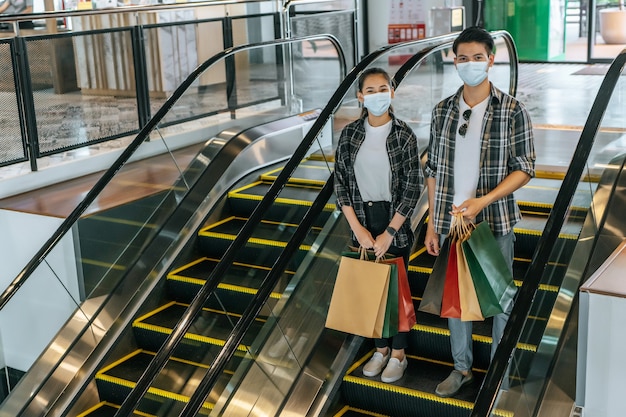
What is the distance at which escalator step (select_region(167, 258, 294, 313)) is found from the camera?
4773mm

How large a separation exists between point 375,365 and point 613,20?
38.3 feet

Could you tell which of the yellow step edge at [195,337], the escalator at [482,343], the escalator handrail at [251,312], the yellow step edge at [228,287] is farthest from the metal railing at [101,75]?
the escalator at [482,343]

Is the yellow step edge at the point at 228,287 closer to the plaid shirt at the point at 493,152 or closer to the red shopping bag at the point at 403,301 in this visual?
the red shopping bag at the point at 403,301

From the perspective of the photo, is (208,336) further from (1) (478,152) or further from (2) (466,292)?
(1) (478,152)

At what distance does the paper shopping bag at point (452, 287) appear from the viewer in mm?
4117

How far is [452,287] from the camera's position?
13.5ft

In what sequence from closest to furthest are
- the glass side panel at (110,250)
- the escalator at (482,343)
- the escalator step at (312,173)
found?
the escalator at (482,343), the escalator step at (312,173), the glass side panel at (110,250)

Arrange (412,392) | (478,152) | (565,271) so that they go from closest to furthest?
(478,152), (565,271), (412,392)

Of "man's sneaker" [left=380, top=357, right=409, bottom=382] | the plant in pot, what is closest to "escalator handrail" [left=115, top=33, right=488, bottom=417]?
"man's sneaker" [left=380, top=357, right=409, bottom=382]

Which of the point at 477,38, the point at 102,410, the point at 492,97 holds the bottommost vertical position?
the point at 102,410

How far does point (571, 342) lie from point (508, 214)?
712mm

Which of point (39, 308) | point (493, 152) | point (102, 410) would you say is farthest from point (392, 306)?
point (39, 308)

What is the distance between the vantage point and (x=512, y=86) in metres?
8.09

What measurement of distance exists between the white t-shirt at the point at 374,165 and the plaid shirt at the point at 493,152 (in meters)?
0.27
